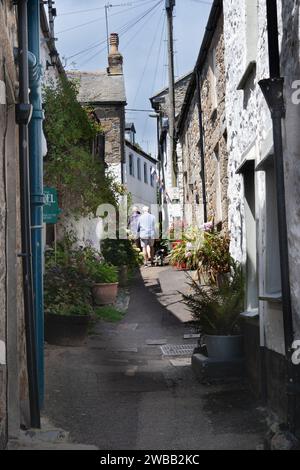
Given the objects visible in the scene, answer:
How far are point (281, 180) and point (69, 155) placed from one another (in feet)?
25.7

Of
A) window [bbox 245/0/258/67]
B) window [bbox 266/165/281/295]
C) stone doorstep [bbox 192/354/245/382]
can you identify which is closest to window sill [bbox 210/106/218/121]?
window [bbox 245/0/258/67]

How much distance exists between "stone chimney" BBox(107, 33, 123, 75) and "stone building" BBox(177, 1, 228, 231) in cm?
989

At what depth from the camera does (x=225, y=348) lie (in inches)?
275

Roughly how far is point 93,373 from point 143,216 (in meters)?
11.0

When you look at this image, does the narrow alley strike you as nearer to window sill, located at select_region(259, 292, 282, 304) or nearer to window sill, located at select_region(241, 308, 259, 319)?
window sill, located at select_region(241, 308, 259, 319)

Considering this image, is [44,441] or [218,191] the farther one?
[218,191]

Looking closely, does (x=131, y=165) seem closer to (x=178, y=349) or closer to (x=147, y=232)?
(x=147, y=232)

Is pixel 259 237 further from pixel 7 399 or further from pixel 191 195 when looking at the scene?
pixel 191 195

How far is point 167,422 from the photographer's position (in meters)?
5.47

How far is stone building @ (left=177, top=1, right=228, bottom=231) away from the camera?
11.8 metres

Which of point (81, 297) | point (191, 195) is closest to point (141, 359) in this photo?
point (81, 297)

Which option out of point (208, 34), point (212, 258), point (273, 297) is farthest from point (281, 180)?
point (208, 34)

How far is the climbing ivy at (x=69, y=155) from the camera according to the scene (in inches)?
461
